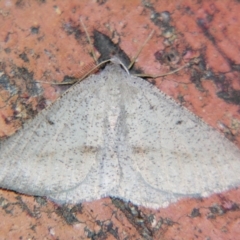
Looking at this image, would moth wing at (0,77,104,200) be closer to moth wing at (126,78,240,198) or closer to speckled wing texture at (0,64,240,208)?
speckled wing texture at (0,64,240,208)

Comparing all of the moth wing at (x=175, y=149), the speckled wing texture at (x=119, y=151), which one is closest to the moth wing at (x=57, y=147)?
the speckled wing texture at (x=119, y=151)

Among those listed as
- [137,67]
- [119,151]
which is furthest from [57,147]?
[137,67]

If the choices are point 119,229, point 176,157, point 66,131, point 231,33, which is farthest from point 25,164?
point 231,33

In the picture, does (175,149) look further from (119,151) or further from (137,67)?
(137,67)

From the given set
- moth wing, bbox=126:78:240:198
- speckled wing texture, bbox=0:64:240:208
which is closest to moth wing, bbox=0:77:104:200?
speckled wing texture, bbox=0:64:240:208

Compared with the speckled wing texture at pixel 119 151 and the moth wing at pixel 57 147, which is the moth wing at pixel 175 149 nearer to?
the speckled wing texture at pixel 119 151

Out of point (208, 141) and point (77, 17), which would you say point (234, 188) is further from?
point (77, 17)
